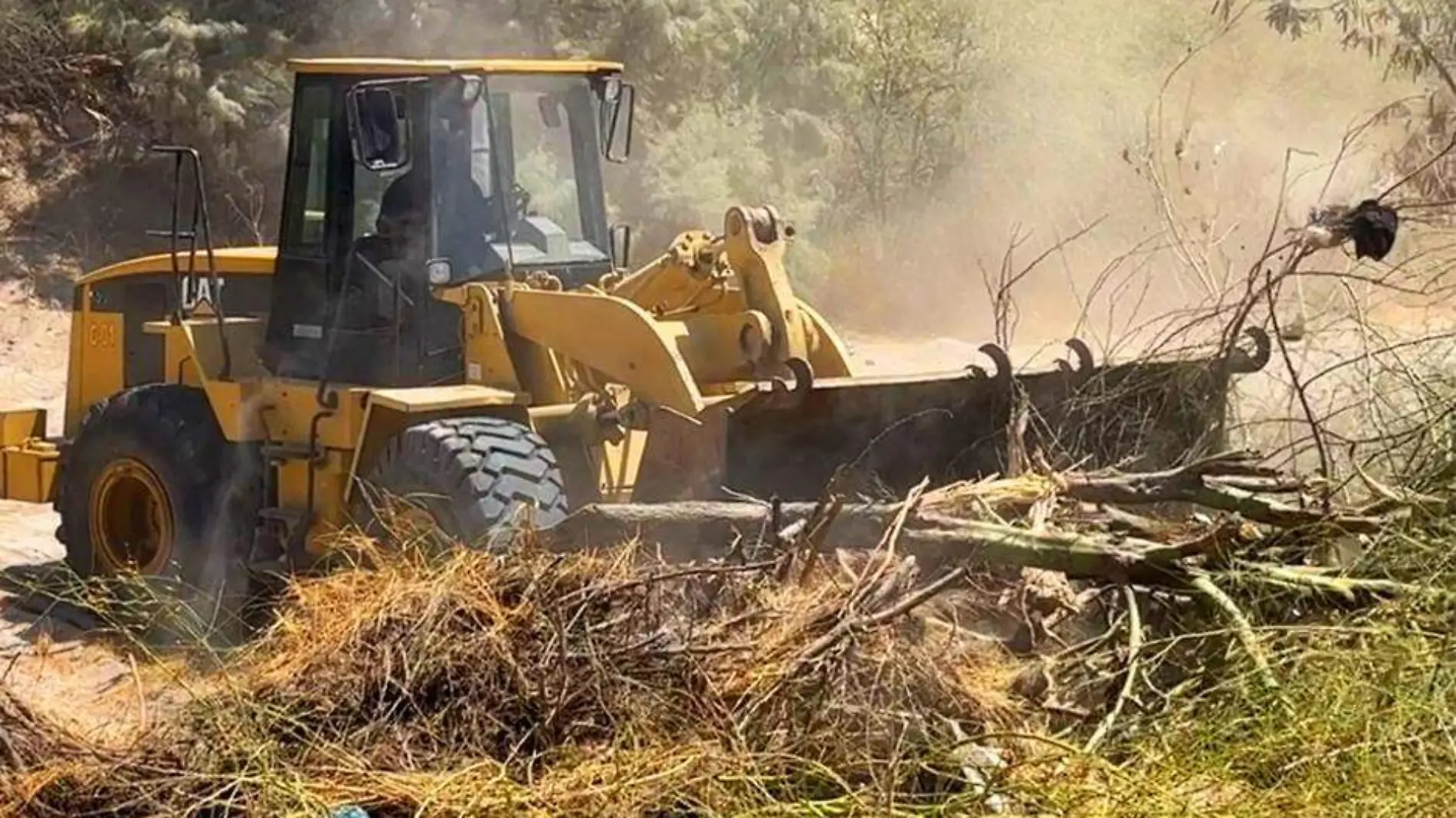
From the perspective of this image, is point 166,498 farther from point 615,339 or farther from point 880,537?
point 880,537

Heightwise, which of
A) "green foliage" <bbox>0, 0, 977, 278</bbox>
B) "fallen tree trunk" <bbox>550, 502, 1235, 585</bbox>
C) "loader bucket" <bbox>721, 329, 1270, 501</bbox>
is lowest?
"fallen tree trunk" <bbox>550, 502, 1235, 585</bbox>

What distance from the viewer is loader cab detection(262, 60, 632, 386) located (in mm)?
8477

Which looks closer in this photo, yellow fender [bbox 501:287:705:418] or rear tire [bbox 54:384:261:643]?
yellow fender [bbox 501:287:705:418]

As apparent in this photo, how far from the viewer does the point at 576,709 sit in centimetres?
538

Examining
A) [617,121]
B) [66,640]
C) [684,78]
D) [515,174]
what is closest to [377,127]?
[515,174]

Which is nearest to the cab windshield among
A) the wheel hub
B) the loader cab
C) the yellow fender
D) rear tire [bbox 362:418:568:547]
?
the loader cab

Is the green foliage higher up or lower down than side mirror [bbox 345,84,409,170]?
higher up

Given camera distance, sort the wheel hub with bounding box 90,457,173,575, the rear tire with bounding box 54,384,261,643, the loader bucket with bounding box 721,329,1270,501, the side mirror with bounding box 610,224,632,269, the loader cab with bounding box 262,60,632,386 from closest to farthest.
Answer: the loader bucket with bounding box 721,329,1270,501, the loader cab with bounding box 262,60,632,386, the rear tire with bounding box 54,384,261,643, the wheel hub with bounding box 90,457,173,575, the side mirror with bounding box 610,224,632,269

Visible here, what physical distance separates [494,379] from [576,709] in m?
3.35

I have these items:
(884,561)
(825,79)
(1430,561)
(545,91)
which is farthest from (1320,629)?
(825,79)

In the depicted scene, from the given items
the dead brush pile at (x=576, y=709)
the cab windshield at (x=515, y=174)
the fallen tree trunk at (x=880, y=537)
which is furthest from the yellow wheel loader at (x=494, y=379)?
the dead brush pile at (x=576, y=709)

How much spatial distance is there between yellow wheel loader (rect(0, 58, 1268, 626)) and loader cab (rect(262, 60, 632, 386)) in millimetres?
12

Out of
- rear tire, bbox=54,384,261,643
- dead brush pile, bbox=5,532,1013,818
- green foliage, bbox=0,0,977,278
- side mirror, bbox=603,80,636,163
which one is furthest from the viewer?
green foliage, bbox=0,0,977,278

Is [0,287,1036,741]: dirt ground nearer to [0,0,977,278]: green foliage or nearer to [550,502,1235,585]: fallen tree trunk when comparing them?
[550,502,1235,585]: fallen tree trunk
